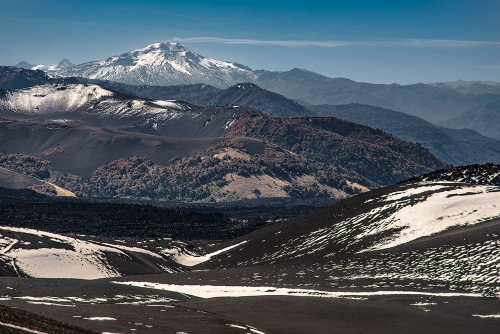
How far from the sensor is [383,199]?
95562mm

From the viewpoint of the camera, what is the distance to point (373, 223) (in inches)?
3428

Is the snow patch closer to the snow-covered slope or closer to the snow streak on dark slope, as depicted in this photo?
the snow-covered slope

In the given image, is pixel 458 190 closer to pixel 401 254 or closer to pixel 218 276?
pixel 401 254

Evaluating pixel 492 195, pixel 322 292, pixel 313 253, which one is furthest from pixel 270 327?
pixel 492 195

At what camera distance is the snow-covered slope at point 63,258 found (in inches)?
3095

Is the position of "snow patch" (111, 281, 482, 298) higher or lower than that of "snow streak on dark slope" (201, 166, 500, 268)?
lower

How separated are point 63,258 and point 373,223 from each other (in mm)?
37436

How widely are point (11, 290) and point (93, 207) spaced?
120 metres

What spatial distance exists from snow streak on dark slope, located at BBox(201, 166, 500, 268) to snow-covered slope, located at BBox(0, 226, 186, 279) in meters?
12.4

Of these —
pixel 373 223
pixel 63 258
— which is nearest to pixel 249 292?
pixel 373 223

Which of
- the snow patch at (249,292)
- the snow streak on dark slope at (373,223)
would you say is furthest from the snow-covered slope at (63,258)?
the snow patch at (249,292)

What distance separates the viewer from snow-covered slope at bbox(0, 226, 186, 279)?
78625 mm

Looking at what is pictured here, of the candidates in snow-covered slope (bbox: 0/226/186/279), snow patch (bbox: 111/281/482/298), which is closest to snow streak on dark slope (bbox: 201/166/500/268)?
snow-covered slope (bbox: 0/226/186/279)

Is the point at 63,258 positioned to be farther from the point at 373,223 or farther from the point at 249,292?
the point at 373,223
